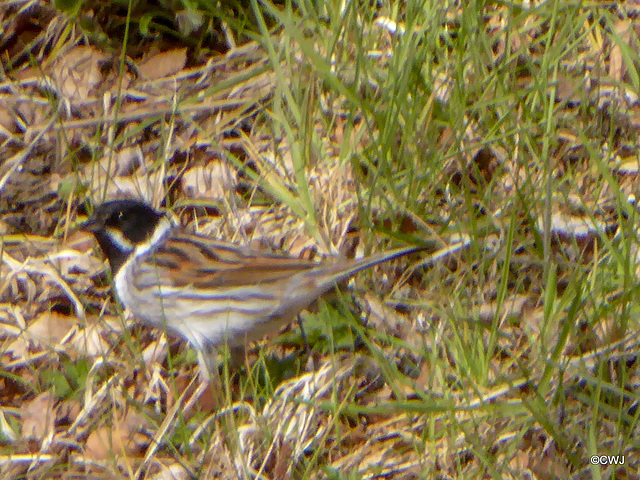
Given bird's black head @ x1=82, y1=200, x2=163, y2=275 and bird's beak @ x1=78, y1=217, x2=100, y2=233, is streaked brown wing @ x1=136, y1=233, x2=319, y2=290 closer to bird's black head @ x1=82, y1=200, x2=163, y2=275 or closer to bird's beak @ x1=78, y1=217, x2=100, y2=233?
bird's black head @ x1=82, y1=200, x2=163, y2=275

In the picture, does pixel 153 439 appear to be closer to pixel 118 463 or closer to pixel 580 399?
pixel 118 463

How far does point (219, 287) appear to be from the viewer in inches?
181

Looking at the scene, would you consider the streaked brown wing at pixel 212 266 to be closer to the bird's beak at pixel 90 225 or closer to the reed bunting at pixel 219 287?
the reed bunting at pixel 219 287

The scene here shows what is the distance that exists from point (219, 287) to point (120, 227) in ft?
2.43

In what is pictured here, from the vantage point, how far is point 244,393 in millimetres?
4449

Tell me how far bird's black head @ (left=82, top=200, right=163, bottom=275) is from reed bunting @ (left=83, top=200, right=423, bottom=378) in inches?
3.3

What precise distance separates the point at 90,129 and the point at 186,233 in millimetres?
1317

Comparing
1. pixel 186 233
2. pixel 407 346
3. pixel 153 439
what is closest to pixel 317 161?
pixel 186 233

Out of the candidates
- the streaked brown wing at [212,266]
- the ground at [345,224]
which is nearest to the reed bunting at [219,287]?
the streaked brown wing at [212,266]

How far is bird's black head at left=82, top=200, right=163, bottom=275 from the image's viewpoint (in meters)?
4.95

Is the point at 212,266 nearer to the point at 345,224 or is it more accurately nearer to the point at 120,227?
the point at 120,227

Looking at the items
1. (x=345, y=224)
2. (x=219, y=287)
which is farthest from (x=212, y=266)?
(x=345, y=224)

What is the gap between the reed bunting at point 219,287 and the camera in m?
4.50

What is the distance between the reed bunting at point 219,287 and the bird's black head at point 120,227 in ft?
0.28
